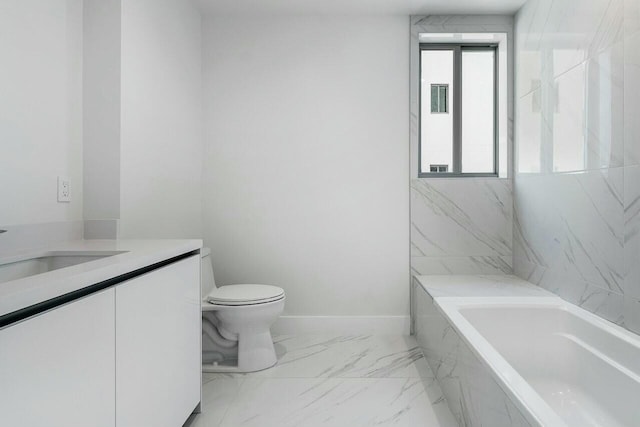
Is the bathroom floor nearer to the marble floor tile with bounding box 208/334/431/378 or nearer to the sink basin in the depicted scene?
the marble floor tile with bounding box 208/334/431/378

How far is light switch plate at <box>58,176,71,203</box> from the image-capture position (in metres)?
1.73

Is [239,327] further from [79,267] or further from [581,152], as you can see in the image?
[581,152]

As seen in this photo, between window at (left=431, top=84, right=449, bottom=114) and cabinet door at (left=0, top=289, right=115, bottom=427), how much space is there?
134 inches

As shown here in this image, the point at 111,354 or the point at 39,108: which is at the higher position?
the point at 39,108

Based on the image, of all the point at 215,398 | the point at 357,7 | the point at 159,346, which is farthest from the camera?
the point at 357,7

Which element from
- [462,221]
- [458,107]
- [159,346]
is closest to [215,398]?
[159,346]

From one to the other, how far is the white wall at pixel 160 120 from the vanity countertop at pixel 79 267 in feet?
1.26

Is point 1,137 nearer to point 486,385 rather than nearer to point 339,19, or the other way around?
point 486,385

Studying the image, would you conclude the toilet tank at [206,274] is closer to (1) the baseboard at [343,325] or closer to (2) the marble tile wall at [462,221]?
(1) the baseboard at [343,325]

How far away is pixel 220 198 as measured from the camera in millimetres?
2893

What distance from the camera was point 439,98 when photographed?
392 centimetres

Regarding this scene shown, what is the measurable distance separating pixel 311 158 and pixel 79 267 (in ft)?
6.56

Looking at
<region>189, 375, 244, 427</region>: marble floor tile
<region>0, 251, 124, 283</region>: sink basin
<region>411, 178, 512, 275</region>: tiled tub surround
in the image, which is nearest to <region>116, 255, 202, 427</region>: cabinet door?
<region>189, 375, 244, 427</region>: marble floor tile

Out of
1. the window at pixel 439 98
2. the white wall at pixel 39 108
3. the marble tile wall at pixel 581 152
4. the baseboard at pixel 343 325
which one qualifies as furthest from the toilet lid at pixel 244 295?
the window at pixel 439 98
